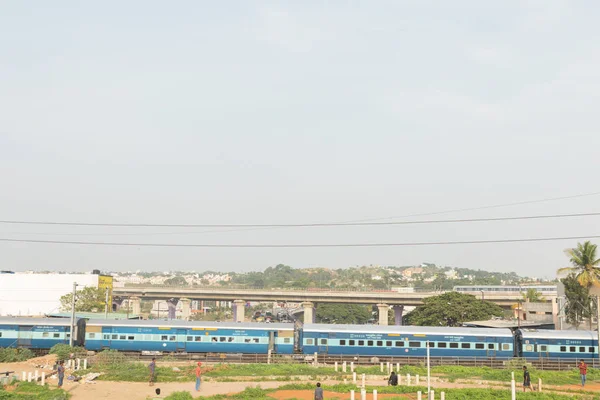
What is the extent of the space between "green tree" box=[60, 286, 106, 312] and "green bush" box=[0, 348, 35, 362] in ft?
147

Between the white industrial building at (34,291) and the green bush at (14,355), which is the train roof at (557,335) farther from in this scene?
the white industrial building at (34,291)

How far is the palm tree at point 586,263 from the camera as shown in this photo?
60.1 metres

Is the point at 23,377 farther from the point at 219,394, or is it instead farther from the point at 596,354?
the point at 596,354

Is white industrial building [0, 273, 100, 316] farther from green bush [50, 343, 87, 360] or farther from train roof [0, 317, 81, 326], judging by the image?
green bush [50, 343, 87, 360]

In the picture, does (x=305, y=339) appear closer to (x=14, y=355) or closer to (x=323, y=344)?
(x=323, y=344)

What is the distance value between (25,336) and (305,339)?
26.7 m

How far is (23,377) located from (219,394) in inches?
588

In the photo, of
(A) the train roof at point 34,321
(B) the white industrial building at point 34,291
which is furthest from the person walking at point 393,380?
(B) the white industrial building at point 34,291

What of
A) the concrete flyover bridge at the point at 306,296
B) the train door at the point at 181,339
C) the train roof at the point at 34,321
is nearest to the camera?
the train door at the point at 181,339

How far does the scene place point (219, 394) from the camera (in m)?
34.3

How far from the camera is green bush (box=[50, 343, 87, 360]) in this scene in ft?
159

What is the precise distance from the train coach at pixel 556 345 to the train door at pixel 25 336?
149ft

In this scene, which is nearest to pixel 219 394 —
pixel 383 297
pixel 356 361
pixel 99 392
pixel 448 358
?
pixel 99 392

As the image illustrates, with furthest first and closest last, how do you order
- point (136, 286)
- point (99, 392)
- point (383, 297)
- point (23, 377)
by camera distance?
point (136, 286) < point (383, 297) < point (23, 377) < point (99, 392)
